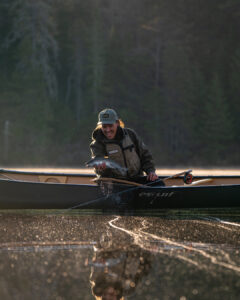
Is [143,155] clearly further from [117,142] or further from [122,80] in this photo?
[122,80]

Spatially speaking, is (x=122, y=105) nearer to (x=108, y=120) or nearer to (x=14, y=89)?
(x=14, y=89)

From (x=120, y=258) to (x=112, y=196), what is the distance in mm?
4536

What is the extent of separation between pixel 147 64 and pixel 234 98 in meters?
9.05

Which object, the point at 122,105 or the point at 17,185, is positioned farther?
the point at 122,105

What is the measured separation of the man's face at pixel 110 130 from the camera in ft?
33.2

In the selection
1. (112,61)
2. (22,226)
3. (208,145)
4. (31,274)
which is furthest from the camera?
(112,61)

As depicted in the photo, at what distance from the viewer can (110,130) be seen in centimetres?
1017

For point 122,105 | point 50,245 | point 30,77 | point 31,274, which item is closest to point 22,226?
point 50,245

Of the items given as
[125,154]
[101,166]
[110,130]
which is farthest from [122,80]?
[101,166]

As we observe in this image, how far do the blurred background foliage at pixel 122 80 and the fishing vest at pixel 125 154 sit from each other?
32.2 metres

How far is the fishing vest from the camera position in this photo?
10375 millimetres

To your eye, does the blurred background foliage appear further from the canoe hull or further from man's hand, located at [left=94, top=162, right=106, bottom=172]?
man's hand, located at [left=94, top=162, right=106, bottom=172]

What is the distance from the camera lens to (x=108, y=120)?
10.0 metres

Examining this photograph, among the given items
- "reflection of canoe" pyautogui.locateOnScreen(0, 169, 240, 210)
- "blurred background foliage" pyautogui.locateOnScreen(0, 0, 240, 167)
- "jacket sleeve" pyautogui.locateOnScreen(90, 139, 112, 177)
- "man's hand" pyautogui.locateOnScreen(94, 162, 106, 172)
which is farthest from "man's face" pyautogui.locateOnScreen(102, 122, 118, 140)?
"blurred background foliage" pyautogui.locateOnScreen(0, 0, 240, 167)
